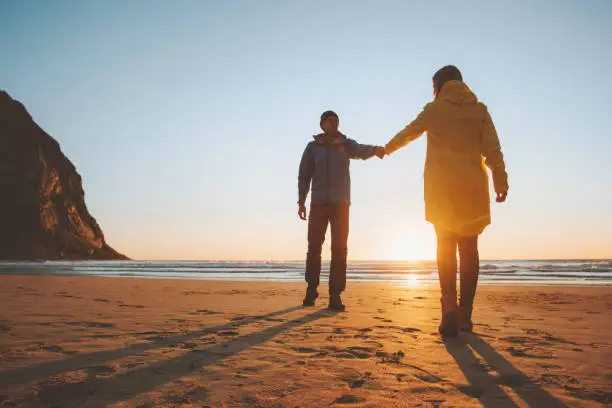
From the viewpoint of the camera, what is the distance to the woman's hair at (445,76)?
4.32 m

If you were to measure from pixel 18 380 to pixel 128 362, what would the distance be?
1.84 feet

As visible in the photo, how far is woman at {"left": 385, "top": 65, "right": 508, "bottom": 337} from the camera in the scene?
3.92 m

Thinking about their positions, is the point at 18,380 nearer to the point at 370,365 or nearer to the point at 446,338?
the point at 370,365

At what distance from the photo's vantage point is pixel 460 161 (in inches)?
157

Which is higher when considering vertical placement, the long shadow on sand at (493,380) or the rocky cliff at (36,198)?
the rocky cliff at (36,198)

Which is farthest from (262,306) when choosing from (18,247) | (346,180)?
(18,247)

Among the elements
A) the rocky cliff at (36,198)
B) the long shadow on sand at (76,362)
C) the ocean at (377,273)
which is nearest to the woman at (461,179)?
the long shadow on sand at (76,362)

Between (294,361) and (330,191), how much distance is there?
136 inches

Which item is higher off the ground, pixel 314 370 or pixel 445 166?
pixel 445 166

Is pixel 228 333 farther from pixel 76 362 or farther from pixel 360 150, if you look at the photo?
pixel 360 150

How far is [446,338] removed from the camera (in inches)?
138

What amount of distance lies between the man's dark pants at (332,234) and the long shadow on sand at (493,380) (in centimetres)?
268

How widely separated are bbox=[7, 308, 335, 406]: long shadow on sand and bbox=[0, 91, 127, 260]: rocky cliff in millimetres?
65540

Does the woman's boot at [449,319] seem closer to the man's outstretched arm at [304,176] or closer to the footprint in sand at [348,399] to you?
the footprint in sand at [348,399]
